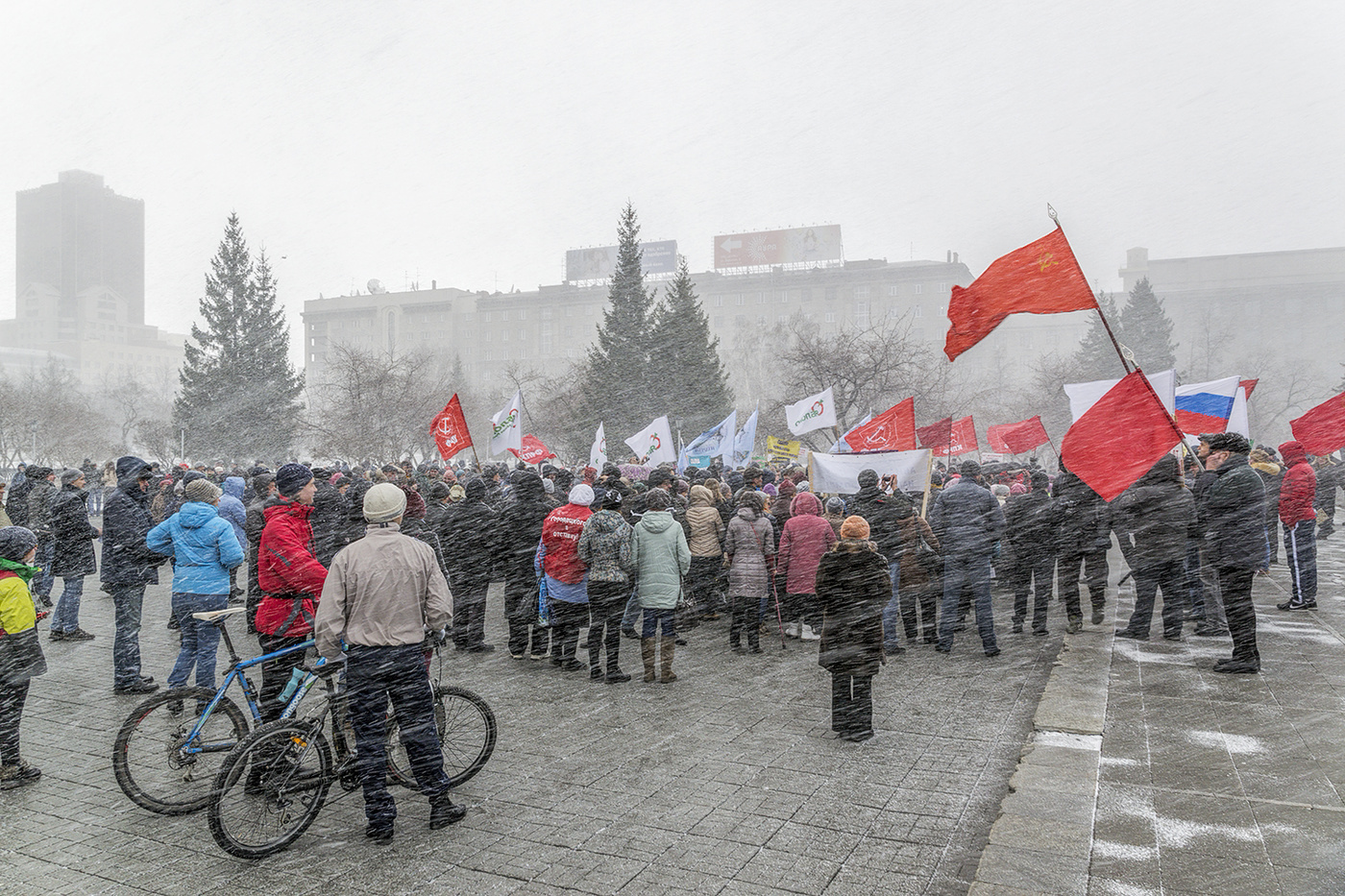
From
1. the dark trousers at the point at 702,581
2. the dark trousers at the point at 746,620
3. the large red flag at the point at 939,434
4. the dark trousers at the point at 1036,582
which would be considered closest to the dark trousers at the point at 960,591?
the dark trousers at the point at 1036,582

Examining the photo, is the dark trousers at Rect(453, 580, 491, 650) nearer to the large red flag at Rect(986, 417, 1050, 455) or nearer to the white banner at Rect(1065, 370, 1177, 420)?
the white banner at Rect(1065, 370, 1177, 420)

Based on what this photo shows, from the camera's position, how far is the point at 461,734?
5.39 m

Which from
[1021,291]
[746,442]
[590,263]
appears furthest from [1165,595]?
[590,263]

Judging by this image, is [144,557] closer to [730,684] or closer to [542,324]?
[730,684]

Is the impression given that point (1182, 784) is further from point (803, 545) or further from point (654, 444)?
point (654, 444)

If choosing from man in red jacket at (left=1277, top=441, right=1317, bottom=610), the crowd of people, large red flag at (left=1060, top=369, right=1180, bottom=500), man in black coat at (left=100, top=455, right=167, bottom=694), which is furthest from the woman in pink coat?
man in red jacket at (left=1277, top=441, right=1317, bottom=610)

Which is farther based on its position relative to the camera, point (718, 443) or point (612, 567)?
point (718, 443)

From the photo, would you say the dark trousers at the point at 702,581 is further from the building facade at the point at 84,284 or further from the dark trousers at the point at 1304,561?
the building facade at the point at 84,284

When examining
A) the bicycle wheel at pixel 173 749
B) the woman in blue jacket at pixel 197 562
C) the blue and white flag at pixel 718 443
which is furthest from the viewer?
the blue and white flag at pixel 718 443

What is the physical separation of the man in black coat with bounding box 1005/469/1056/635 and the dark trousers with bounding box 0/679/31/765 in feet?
28.0

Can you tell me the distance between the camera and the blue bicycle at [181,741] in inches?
192

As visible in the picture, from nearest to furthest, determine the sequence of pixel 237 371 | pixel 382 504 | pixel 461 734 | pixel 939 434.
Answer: pixel 382 504, pixel 461 734, pixel 939 434, pixel 237 371

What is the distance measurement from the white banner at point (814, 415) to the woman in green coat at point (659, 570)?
10.9 metres

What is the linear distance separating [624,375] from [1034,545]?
31551 millimetres
